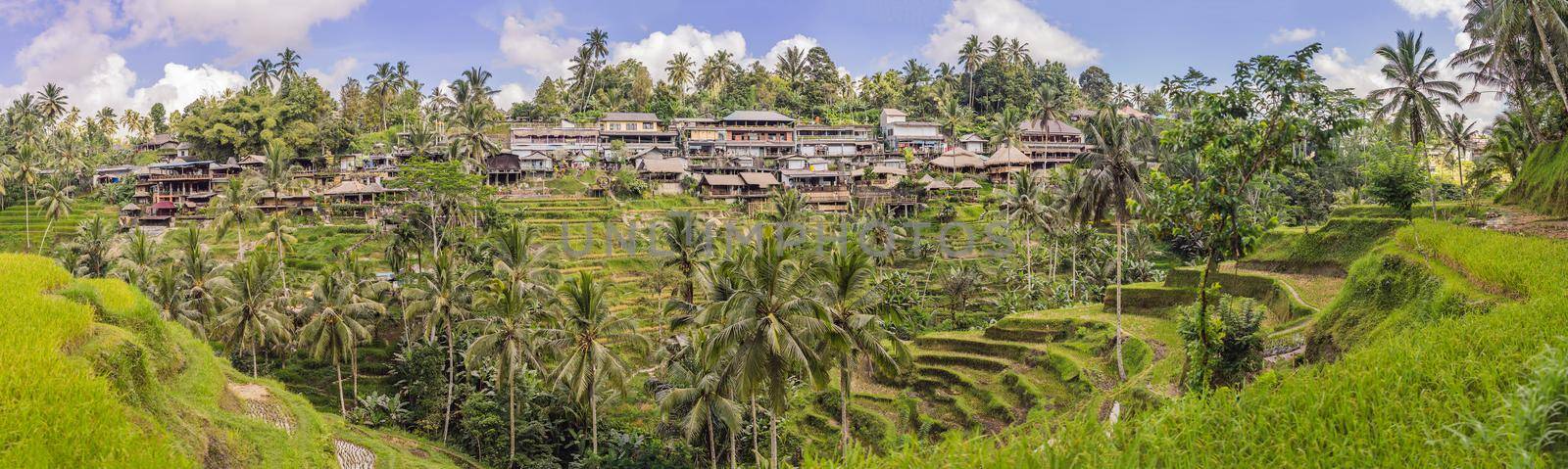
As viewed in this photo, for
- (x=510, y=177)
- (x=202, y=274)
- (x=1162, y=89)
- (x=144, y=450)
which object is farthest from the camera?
(x=510, y=177)

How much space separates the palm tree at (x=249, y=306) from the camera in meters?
29.9

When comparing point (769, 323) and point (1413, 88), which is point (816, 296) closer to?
point (769, 323)

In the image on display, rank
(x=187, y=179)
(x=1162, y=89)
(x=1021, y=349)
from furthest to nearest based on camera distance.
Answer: (x=187, y=179) → (x=1021, y=349) → (x=1162, y=89)

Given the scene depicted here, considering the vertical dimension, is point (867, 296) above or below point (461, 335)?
above

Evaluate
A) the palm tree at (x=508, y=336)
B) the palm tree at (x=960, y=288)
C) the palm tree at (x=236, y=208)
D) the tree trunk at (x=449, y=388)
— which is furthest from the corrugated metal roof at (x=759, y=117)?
the palm tree at (x=508, y=336)

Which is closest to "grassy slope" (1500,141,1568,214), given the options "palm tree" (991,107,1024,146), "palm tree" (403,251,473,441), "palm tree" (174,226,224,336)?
"palm tree" (403,251,473,441)

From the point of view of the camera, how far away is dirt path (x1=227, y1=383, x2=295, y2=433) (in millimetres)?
14906

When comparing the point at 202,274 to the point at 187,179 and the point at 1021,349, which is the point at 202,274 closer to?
the point at 1021,349

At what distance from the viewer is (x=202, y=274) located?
32844mm

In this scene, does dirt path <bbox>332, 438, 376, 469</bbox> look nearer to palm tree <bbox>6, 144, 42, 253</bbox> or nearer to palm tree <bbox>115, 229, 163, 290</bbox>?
palm tree <bbox>115, 229, 163, 290</bbox>

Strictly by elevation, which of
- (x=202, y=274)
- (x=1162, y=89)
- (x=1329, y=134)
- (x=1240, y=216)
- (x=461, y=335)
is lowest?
(x=461, y=335)

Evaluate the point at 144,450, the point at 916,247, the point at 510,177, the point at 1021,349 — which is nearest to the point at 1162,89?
the point at 144,450

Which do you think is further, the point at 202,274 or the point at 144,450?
the point at 202,274

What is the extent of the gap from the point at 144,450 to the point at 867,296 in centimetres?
1548
